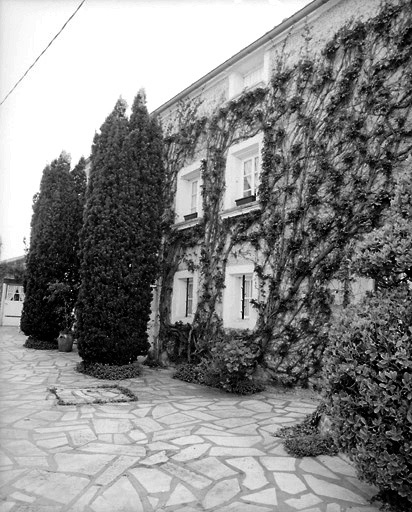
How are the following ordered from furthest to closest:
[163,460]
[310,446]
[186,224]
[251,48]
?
[186,224], [251,48], [310,446], [163,460]

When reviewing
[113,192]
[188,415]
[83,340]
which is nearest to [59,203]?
[113,192]

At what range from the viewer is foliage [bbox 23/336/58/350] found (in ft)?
40.6

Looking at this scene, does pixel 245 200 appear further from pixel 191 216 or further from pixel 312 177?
pixel 191 216

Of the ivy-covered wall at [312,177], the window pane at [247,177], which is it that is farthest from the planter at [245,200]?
the ivy-covered wall at [312,177]

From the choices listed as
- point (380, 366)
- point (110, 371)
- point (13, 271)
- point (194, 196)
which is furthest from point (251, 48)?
point (13, 271)

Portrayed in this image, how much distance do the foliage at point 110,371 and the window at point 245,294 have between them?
2674mm

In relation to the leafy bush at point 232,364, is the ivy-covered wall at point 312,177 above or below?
above

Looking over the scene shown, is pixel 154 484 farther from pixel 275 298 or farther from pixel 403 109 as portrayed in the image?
pixel 403 109

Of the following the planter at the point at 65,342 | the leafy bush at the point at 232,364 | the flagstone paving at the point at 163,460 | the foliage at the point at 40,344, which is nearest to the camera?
the flagstone paving at the point at 163,460

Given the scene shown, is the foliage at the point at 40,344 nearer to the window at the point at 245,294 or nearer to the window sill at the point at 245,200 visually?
the window at the point at 245,294

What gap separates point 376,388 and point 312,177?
513cm

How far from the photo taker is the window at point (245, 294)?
848 cm

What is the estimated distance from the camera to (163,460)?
12.7ft

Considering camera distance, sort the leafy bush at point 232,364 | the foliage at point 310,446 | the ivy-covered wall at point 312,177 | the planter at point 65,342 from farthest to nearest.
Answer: the planter at point 65,342 < the leafy bush at point 232,364 < the ivy-covered wall at point 312,177 < the foliage at point 310,446
